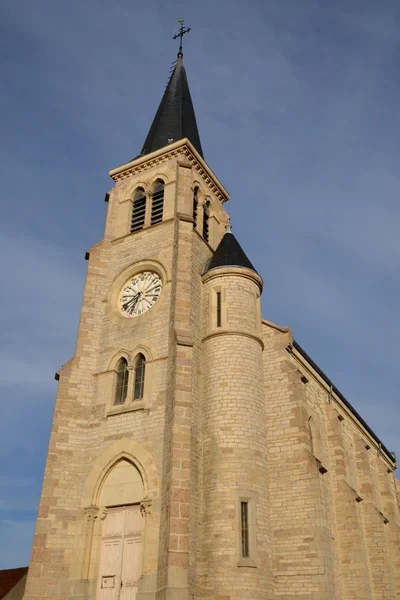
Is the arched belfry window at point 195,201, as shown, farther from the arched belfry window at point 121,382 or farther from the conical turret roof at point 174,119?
the arched belfry window at point 121,382

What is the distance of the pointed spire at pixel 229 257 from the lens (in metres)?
21.3

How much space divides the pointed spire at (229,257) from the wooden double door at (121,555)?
9.10 meters

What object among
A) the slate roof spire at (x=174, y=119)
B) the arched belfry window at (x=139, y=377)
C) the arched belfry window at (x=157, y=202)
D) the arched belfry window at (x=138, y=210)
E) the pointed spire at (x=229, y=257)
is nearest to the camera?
the arched belfry window at (x=139, y=377)

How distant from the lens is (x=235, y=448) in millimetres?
17391

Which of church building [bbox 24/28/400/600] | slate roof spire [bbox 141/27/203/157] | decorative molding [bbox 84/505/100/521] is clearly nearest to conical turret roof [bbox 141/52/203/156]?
slate roof spire [bbox 141/27/203/157]

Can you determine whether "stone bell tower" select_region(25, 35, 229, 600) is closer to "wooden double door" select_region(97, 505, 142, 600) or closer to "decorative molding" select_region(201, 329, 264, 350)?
"wooden double door" select_region(97, 505, 142, 600)

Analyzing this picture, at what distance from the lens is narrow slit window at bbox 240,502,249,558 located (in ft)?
52.8

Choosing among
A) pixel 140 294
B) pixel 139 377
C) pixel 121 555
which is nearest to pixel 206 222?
pixel 140 294

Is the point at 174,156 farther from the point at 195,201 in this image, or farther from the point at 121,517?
the point at 121,517

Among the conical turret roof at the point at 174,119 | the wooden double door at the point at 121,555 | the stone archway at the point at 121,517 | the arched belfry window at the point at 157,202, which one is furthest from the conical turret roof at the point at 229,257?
the wooden double door at the point at 121,555

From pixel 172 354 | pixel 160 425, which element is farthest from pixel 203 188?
pixel 160 425

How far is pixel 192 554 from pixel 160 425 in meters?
3.83

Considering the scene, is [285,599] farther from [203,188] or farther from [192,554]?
[203,188]

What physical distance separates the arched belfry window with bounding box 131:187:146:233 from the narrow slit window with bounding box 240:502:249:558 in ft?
40.0
